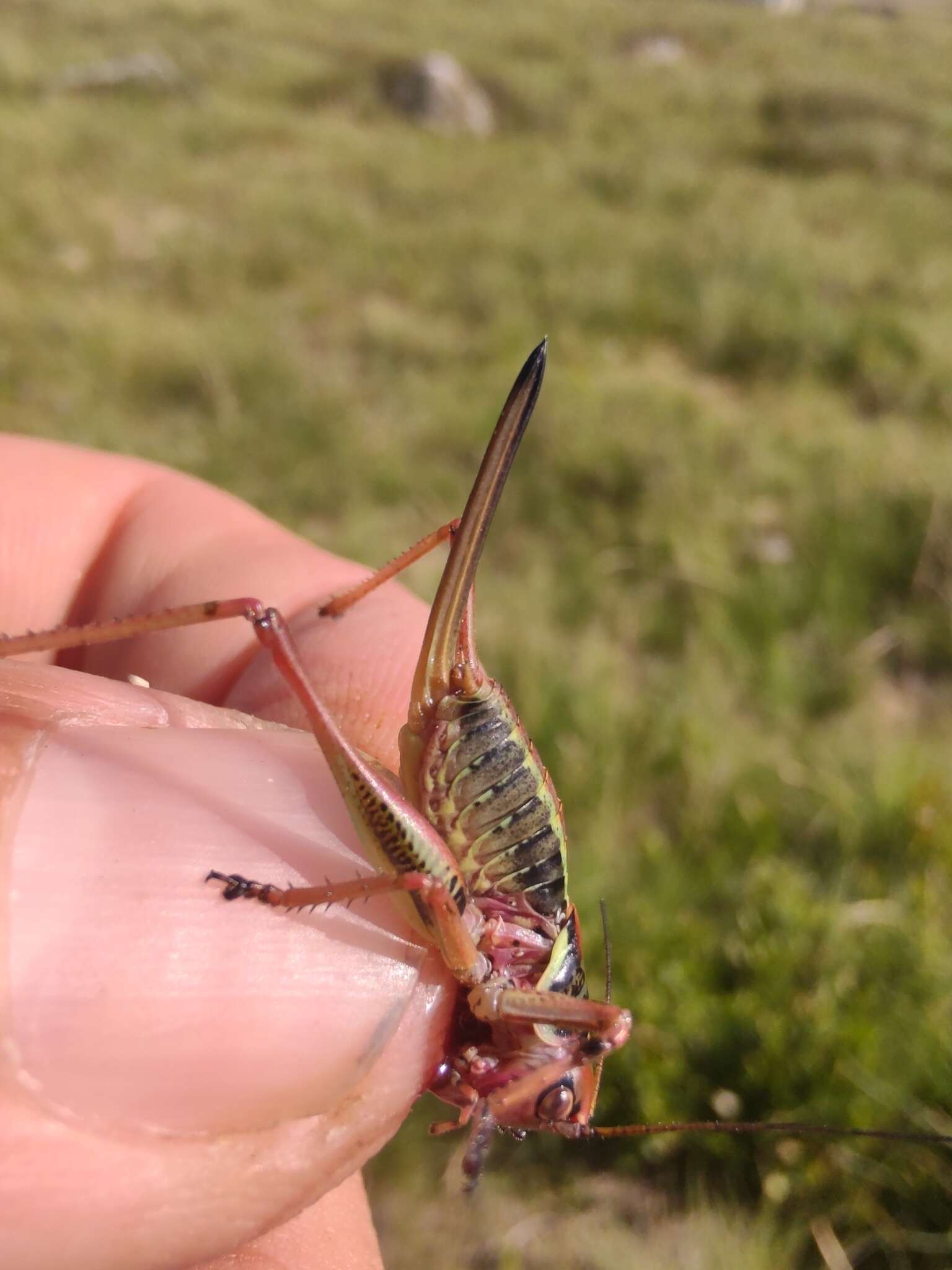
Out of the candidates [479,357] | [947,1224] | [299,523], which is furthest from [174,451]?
[947,1224]

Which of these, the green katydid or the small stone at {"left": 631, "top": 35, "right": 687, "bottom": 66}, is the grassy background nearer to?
the green katydid

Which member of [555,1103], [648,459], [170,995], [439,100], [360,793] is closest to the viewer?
[170,995]

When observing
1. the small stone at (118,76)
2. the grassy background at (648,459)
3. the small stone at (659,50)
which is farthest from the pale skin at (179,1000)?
the small stone at (659,50)

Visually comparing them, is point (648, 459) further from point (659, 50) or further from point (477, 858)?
point (659, 50)

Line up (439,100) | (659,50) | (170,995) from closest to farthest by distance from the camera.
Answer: (170,995), (439,100), (659,50)

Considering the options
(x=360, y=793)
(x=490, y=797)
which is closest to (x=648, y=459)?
(x=490, y=797)

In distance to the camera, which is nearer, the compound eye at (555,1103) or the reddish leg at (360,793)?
the reddish leg at (360,793)

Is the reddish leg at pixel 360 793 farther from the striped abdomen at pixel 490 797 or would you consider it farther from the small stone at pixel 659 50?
the small stone at pixel 659 50
